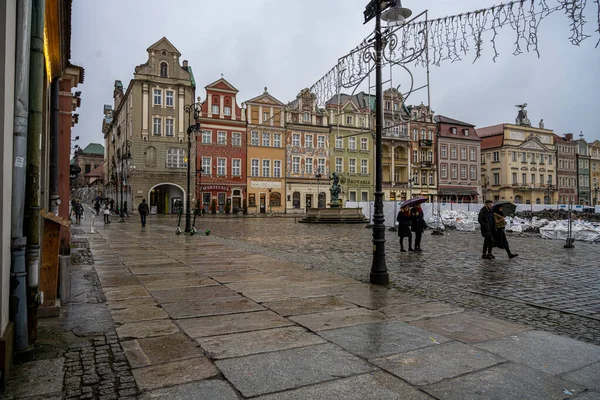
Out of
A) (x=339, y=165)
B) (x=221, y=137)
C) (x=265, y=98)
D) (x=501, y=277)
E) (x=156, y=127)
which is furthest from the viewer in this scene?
(x=339, y=165)

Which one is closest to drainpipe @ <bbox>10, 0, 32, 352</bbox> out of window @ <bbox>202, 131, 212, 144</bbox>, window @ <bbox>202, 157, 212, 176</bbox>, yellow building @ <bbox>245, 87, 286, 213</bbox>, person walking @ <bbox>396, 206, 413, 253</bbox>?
person walking @ <bbox>396, 206, 413, 253</bbox>

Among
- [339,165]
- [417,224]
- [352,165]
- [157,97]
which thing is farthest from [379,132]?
[352,165]

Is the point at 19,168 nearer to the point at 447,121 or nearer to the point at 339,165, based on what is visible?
the point at 339,165

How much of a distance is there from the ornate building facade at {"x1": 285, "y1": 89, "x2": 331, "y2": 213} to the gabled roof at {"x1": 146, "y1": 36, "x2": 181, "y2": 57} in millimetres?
14932

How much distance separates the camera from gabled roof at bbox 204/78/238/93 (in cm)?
4931

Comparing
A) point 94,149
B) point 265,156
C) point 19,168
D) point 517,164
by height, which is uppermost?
point 94,149

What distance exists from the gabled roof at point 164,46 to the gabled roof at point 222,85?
15.3 ft

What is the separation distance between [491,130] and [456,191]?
1606 centimetres

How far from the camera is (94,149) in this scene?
131 meters

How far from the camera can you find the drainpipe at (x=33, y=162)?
386 centimetres

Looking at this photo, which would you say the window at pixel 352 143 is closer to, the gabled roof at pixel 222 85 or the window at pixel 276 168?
the window at pixel 276 168

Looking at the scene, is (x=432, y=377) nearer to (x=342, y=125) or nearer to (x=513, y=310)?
(x=513, y=310)

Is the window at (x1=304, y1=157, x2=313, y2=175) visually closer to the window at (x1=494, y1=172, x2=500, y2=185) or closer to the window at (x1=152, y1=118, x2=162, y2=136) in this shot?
the window at (x1=152, y1=118, x2=162, y2=136)

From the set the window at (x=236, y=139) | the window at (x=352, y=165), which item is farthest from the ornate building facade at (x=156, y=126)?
the window at (x=352, y=165)
